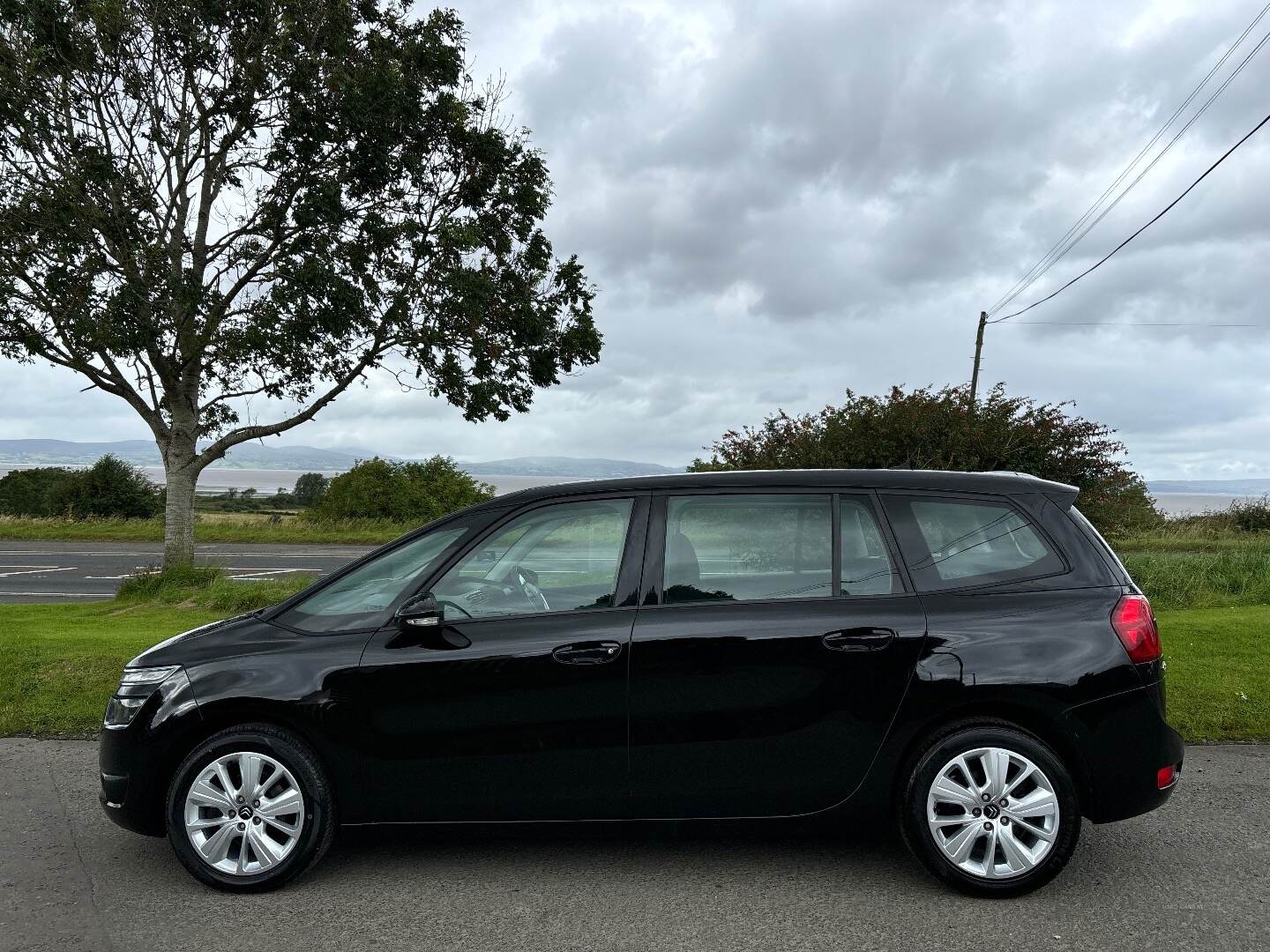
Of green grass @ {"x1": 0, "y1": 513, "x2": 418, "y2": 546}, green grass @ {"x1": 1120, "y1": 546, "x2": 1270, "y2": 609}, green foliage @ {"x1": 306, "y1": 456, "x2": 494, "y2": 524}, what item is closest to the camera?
green grass @ {"x1": 1120, "y1": 546, "x2": 1270, "y2": 609}

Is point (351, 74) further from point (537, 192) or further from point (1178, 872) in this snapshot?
point (1178, 872)

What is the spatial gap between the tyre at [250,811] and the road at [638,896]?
114 mm

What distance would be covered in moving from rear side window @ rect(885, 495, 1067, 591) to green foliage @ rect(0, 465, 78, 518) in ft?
151

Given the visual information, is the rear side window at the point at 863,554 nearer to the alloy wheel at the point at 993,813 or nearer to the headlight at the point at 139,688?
the alloy wheel at the point at 993,813

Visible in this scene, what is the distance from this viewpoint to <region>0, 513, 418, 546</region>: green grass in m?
28.6

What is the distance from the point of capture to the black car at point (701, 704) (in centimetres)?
380

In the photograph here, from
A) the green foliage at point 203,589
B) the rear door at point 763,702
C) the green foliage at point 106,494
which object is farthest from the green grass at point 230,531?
the rear door at point 763,702

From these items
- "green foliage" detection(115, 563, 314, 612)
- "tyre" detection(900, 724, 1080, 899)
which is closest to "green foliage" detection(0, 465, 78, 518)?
"green foliage" detection(115, 563, 314, 612)

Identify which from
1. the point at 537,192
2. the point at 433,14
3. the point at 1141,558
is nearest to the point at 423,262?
the point at 537,192

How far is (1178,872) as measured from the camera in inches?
156

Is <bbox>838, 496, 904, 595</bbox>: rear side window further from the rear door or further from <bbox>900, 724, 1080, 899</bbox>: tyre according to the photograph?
<bbox>900, 724, 1080, 899</bbox>: tyre

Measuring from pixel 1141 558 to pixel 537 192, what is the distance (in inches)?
442

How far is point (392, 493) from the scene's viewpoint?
112 ft

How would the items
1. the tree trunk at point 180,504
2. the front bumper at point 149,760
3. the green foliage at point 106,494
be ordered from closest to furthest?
the front bumper at point 149,760
the tree trunk at point 180,504
the green foliage at point 106,494
